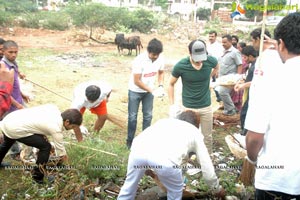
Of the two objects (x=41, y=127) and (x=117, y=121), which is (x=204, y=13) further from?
(x=41, y=127)

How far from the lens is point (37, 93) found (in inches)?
285

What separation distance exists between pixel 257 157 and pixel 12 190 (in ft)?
8.19

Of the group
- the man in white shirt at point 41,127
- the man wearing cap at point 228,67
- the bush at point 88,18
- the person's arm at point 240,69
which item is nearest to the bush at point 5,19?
the bush at point 88,18

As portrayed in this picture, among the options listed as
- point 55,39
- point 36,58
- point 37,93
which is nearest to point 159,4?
point 55,39

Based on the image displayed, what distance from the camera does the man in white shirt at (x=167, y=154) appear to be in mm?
2324

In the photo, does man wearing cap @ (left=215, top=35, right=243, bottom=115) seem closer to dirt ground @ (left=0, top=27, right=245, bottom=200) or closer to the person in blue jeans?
the person in blue jeans

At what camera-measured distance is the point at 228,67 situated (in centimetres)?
580

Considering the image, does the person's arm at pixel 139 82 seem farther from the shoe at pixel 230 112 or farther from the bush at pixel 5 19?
the bush at pixel 5 19

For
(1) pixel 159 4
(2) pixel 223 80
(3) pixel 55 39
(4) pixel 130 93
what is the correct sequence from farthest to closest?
(1) pixel 159 4 → (3) pixel 55 39 → (2) pixel 223 80 → (4) pixel 130 93

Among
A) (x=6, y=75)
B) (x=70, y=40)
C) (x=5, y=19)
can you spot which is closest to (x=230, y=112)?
(x=6, y=75)

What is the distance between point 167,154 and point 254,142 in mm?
814

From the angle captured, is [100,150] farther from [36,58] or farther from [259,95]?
[36,58]

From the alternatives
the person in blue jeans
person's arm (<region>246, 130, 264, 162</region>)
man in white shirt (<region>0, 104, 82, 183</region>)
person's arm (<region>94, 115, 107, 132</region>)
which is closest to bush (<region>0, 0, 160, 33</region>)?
person's arm (<region>94, 115, 107, 132</region>)

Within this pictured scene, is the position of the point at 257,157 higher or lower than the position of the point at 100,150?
higher
